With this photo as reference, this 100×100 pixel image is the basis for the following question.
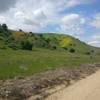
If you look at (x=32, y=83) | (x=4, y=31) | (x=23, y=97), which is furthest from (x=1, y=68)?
(x=4, y=31)

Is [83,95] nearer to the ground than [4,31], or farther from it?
nearer to the ground

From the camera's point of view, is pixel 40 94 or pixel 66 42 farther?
pixel 66 42

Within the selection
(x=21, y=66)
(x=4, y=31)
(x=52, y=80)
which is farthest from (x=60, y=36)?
(x=52, y=80)

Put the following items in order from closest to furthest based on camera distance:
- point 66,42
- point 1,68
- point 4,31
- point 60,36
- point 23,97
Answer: point 23,97
point 1,68
point 4,31
point 66,42
point 60,36

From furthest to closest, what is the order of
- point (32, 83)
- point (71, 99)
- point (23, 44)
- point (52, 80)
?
point (23, 44) < point (52, 80) < point (32, 83) < point (71, 99)

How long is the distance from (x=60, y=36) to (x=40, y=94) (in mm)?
174277

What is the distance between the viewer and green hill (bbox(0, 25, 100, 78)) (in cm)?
4784

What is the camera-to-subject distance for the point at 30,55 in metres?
78.6

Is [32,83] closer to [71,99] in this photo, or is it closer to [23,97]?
[23,97]

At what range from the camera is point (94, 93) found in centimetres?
2588

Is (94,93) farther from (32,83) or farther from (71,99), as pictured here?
(32,83)

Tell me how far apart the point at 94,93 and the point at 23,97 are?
234 inches

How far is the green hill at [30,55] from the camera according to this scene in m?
47.8

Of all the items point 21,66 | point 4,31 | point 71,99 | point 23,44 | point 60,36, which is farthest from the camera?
point 60,36
